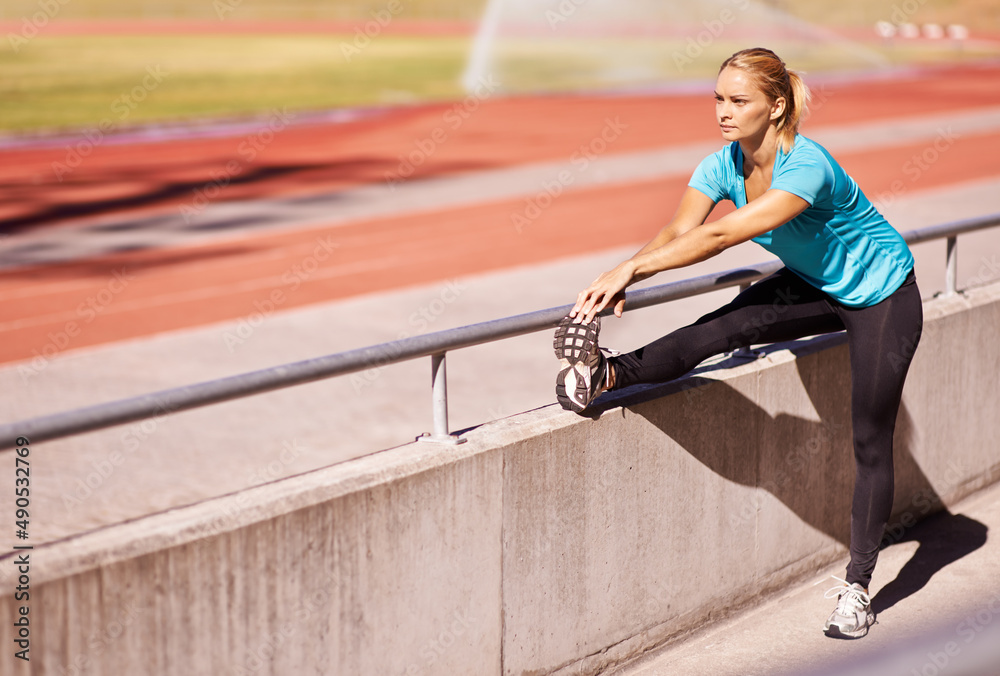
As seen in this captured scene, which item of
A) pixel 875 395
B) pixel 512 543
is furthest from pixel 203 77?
pixel 512 543

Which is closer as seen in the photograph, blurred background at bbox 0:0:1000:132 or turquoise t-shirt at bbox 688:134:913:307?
turquoise t-shirt at bbox 688:134:913:307

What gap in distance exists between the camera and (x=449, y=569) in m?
3.32

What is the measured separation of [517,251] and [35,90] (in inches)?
1037

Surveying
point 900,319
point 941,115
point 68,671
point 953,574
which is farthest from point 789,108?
point 941,115

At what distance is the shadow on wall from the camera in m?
4.04

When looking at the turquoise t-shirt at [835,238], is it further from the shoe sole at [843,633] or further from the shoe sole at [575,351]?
the shoe sole at [843,633]

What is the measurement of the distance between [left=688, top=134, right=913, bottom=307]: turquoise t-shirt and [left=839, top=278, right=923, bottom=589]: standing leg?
68 mm

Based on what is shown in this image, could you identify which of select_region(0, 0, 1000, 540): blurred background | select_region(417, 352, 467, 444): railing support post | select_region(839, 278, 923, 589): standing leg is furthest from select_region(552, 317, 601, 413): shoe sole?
select_region(0, 0, 1000, 540): blurred background

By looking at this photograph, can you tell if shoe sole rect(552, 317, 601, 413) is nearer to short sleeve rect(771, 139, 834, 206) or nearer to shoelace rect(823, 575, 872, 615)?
short sleeve rect(771, 139, 834, 206)

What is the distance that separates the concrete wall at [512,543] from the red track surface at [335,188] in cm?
709

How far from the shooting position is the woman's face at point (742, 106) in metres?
3.71

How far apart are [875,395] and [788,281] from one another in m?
0.53

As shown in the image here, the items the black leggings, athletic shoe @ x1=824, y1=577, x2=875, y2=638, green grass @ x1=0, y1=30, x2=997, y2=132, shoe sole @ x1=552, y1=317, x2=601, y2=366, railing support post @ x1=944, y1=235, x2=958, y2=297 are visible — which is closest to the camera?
shoe sole @ x1=552, y1=317, x2=601, y2=366

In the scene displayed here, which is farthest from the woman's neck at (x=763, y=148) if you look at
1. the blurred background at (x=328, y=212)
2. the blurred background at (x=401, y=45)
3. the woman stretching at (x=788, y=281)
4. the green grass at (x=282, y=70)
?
the blurred background at (x=401, y=45)
